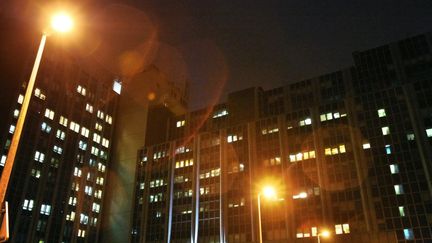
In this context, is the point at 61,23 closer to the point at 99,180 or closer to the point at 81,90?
the point at 99,180

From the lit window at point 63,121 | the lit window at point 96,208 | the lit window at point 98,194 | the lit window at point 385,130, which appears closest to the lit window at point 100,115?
the lit window at point 63,121

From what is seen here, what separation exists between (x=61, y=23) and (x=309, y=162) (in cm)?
7279

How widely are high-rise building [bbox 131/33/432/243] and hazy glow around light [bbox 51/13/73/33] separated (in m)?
69.7

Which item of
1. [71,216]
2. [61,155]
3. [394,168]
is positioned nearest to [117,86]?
[61,155]

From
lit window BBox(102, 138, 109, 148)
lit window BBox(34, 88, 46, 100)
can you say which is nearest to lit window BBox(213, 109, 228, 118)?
lit window BBox(102, 138, 109, 148)

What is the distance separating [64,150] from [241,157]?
5131cm

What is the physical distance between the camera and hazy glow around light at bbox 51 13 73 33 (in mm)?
15977

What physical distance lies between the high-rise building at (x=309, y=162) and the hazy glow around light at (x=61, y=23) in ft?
229

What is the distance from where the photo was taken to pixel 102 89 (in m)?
125

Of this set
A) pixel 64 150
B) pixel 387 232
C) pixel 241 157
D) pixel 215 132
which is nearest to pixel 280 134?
pixel 241 157

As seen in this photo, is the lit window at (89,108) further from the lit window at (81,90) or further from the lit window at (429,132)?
the lit window at (429,132)

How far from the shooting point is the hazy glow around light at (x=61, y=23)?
52.4ft

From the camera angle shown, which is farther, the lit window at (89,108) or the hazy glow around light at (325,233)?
the lit window at (89,108)

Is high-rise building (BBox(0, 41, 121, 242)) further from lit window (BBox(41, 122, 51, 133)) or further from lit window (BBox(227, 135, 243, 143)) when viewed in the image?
lit window (BBox(227, 135, 243, 143))
